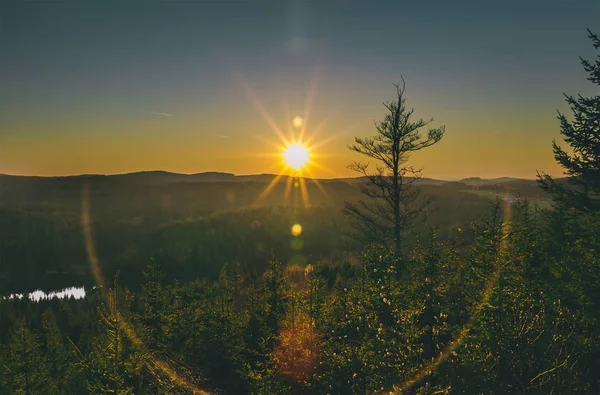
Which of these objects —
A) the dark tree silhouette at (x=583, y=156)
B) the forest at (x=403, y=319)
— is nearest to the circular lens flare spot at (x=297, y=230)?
the forest at (x=403, y=319)

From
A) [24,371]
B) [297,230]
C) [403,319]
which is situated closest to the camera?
[403,319]

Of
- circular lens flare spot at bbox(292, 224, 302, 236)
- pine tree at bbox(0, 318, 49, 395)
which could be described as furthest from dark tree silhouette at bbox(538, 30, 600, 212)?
circular lens flare spot at bbox(292, 224, 302, 236)

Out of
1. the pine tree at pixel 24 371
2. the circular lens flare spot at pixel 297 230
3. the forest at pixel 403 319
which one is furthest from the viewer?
the circular lens flare spot at pixel 297 230

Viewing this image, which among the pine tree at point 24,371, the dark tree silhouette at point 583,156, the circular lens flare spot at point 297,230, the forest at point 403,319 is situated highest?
the dark tree silhouette at point 583,156

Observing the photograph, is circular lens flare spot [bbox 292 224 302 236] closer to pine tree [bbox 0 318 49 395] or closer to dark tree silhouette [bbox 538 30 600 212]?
pine tree [bbox 0 318 49 395]

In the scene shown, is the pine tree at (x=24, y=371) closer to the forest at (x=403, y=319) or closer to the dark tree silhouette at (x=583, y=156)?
the forest at (x=403, y=319)

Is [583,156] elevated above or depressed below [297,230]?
above

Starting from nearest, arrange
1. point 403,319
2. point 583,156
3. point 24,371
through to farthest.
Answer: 1. point 403,319
2. point 583,156
3. point 24,371

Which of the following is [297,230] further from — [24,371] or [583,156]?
[583,156]

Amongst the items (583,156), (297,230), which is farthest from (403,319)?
(297,230)

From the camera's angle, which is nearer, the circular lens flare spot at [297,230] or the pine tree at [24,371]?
the pine tree at [24,371]

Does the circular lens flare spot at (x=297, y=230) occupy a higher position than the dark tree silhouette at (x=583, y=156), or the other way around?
the dark tree silhouette at (x=583, y=156)

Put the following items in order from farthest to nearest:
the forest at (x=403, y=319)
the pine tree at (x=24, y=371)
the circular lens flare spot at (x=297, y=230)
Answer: the circular lens flare spot at (x=297, y=230) < the pine tree at (x=24, y=371) < the forest at (x=403, y=319)

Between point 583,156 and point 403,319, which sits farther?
point 583,156
